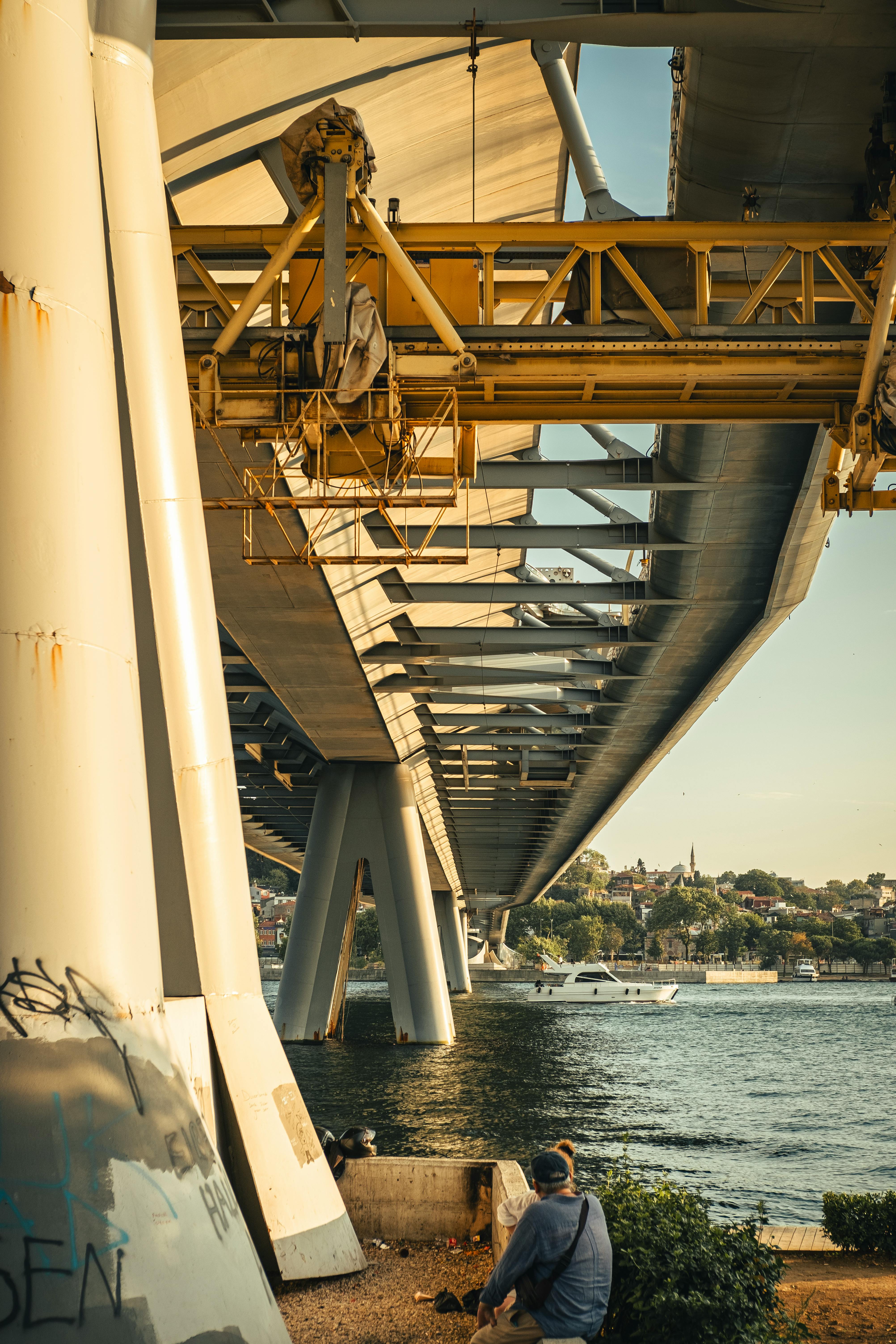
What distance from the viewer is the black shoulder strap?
518 cm

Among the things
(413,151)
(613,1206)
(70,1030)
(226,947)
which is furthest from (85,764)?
(413,151)

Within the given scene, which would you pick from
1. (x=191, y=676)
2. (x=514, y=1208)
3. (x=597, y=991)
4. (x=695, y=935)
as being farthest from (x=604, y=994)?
(x=695, y=935)

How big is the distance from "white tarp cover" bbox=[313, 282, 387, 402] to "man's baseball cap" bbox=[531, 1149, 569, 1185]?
663 cm

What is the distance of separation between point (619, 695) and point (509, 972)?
12306cm

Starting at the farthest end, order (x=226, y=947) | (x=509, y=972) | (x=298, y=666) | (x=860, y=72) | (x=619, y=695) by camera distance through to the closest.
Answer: (x=509, y=972)
(x=619, y=695)
(x=298, y=666)
(x=860, y=72)
(x=226, y=947)

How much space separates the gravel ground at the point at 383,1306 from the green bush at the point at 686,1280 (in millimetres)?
1229

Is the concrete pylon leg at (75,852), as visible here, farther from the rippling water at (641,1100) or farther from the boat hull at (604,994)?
the boat hull at (604,994)

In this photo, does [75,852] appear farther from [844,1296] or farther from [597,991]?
[597,991]

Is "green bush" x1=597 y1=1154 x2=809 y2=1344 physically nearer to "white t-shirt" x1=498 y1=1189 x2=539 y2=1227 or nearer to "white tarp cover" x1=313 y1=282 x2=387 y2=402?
"white t-shirt" x1=498 y1=1189 x2=539 y2=1227

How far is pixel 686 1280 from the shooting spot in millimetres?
6434

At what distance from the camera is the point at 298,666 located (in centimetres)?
2405

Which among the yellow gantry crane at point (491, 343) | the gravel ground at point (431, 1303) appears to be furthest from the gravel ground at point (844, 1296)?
the yellow gantry crane at point (491, 343)

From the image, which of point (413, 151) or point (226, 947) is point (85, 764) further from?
point (413, 151)

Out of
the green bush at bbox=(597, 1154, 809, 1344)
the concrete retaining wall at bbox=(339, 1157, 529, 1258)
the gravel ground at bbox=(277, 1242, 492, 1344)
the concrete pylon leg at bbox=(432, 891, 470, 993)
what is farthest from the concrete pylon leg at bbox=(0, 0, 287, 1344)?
the concrete pylon leg at bbox=(432, 891, 470, 993)
